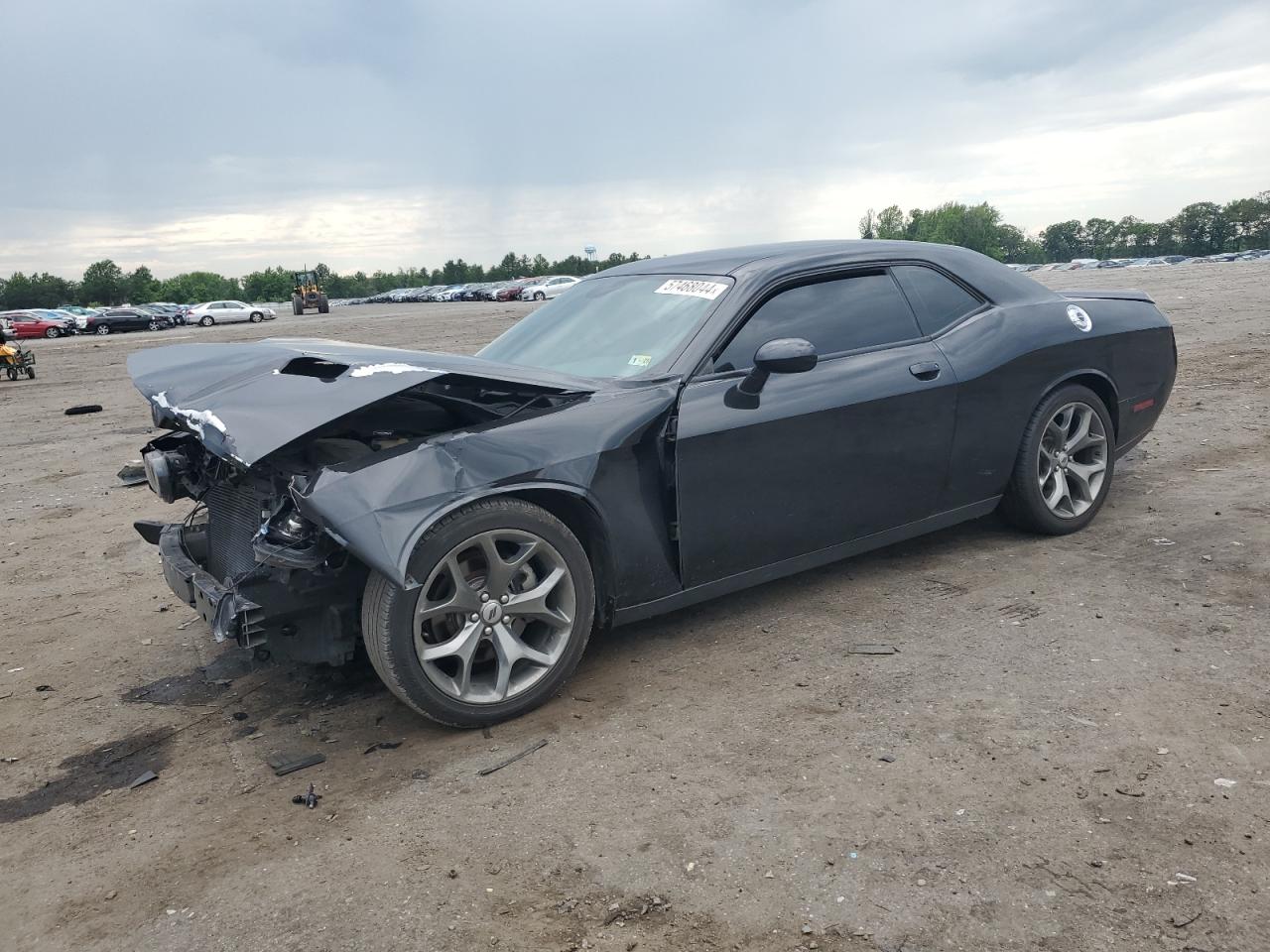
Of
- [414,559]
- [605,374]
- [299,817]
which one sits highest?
[605,374]

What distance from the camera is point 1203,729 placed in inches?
121

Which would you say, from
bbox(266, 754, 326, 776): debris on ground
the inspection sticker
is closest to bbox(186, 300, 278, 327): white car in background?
the inspection sticker

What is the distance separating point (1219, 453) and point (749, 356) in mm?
4452

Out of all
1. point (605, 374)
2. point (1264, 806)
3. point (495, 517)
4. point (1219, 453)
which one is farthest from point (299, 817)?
point (1219, 453)

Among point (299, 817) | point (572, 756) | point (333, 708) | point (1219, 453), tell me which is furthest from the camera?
point (1219, 453)

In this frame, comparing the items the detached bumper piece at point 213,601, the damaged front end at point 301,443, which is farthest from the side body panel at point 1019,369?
the detached bumper piece at point 213,601

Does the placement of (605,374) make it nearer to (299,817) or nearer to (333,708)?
(333,708)

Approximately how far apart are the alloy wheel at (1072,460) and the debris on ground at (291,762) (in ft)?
11.9

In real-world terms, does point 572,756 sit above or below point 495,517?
below

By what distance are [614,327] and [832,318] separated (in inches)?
37.9

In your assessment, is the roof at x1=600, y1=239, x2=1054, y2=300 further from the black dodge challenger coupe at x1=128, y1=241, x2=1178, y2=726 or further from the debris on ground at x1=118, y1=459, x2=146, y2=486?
the debris on ground at x1=118, y1=459, x2=146, y2=486

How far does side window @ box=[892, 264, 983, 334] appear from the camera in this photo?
460 centimetres

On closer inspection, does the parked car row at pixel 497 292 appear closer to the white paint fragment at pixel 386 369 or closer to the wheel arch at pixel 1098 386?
the wheel arch at pixel 1098 386

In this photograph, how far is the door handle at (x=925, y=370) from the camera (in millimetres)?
4383
